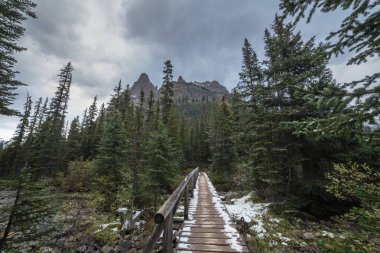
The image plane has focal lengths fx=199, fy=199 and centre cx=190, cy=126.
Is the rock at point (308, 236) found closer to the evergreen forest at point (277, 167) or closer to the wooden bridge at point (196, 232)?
the evergreen forest at point (277, 167)

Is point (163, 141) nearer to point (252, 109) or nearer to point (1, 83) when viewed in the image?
point (252, 109)

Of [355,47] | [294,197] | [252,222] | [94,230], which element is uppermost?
Result: [355,47]

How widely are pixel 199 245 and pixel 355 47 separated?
544cm

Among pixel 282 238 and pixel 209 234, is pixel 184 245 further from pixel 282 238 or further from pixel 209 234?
pixel 282 238

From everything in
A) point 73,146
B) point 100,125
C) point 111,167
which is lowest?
point 111,167

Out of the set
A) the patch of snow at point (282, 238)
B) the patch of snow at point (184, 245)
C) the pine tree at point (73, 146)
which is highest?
the pine tree at point (73, 146)

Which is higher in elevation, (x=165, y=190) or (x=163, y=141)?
(x=163, y=141)

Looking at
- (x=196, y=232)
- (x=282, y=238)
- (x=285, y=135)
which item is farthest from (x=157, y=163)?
(x=196, y=232)

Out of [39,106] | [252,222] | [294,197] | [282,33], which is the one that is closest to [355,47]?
[252,222]

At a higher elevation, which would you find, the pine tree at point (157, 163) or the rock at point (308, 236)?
the pine tree at point (157, 163)

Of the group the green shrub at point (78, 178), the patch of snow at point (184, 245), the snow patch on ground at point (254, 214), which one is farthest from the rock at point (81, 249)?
the green shrub at point (78, 178)

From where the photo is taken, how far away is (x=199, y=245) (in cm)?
515

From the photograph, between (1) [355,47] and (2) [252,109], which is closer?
(1) [355,47]

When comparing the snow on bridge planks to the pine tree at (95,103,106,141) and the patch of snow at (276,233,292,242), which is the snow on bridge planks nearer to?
the patch of snow at (276,233,292,242)
